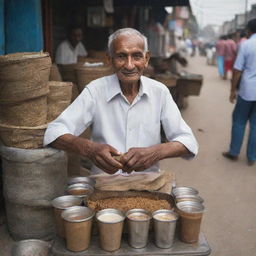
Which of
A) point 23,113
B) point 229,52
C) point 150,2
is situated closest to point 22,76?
point 23,113

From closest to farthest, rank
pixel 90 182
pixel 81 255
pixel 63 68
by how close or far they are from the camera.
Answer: pixel 81 255 < pixel 90 182 < pixel 63 68

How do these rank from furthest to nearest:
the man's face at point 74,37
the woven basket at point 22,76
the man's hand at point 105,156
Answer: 1. the man's face at point 74,37
2. the woven basket at point 22,76
3. the man's hand at point 105,156

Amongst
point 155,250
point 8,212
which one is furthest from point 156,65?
point 155,250

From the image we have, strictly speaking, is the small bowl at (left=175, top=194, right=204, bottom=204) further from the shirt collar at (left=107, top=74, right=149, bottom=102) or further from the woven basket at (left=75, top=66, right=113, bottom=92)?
the woven basket at (left=75, top=66, right=113, bottom=92)

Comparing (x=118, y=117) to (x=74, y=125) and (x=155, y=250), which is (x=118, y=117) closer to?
(x=74, y=125)

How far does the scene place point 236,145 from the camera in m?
5.30

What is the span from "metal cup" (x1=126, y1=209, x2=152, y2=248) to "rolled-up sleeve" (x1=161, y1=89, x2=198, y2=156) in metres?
0.52

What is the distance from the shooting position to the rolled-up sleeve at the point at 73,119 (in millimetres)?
1975

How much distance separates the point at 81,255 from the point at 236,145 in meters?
4.22

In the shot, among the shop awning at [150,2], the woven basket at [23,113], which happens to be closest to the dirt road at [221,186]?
the woven basket at [23,113]

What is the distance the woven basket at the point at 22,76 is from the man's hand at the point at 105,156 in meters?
1.32

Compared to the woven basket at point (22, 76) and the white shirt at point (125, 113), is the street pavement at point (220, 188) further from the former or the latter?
the white shirt at point (125, 113)

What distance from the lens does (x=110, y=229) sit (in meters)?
1.53

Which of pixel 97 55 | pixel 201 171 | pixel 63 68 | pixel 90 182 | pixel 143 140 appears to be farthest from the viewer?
pixel 97 55
